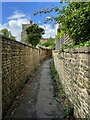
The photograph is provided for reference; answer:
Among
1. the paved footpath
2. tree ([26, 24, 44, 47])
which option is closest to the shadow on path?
the paved footpath

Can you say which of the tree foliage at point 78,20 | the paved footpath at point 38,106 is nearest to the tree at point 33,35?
the paved footpath at point 38,106

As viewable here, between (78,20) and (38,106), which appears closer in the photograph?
(38,106)

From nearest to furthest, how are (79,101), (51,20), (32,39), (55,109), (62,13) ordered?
(79,101)
(55,109)
(62,13)
(51,20)
(32,39)

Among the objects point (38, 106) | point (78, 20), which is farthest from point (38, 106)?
point (78, 20)

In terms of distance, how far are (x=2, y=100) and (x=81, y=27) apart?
3.29m

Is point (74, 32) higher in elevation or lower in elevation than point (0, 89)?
higher

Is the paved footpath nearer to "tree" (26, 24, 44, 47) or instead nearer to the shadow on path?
the shadow on path

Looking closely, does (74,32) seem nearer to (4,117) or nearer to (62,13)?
(62,13)

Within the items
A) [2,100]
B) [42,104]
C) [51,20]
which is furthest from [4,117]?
[51,20]

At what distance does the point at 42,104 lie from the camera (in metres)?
6.77

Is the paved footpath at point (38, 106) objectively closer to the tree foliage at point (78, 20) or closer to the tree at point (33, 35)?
the tree foliage at point (78, 20)

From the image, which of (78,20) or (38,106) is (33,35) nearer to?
(78,20)

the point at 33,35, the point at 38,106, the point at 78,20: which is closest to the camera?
the point at 38,106

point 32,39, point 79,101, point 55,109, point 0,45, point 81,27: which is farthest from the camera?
point 32,39
